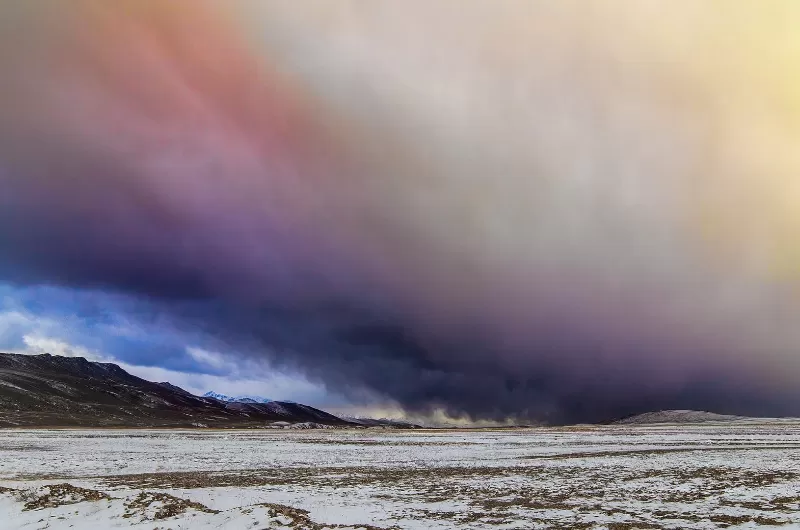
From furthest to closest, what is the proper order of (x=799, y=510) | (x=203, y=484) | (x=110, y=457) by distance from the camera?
(x=110, y=457) < (x=203, y=484) < (x=799, y=510)

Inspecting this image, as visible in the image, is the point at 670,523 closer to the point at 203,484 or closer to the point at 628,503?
the point at 628,503

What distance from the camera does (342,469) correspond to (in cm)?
3794

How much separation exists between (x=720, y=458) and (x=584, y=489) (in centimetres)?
2314

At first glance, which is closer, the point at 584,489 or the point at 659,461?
the point at 584,489

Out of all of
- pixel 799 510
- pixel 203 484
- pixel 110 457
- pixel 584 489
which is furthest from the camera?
pixel 110 457

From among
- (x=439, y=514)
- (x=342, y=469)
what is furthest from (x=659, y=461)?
(x=439, y=514)

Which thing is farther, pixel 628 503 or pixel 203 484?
pixel 203 484

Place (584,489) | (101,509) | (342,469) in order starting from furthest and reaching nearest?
(342,469)
(584,489)
(101,509)

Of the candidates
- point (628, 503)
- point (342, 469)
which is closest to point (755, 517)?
point (628, 503)

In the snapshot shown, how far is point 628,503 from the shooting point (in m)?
21.7

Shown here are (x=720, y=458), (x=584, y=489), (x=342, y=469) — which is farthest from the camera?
(x=720, y=458)

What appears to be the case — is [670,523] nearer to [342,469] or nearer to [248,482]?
[248,482]

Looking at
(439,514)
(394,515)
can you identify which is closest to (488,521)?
(439,514)

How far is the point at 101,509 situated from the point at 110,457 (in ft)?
101
